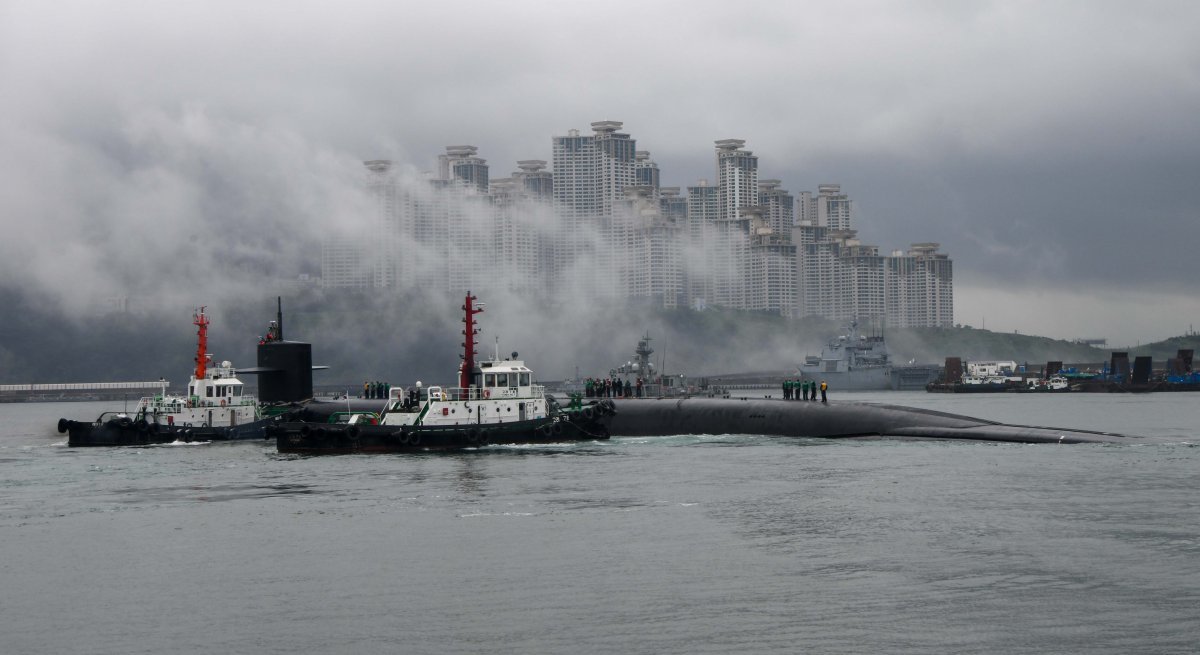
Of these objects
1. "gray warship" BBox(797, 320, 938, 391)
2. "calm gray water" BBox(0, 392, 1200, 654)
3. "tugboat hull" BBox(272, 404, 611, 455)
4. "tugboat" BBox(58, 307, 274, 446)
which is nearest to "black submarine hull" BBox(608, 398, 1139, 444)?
"calm gray water" BBox(0, 392, 1200, 654)

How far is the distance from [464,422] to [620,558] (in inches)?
1089

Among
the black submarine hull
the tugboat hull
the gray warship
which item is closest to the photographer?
the black submarine hull

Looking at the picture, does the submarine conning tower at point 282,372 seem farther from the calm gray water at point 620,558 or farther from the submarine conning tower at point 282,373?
the calm gray water at point 620,558

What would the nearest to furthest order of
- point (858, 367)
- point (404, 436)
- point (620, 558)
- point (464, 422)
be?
point (620, 558)
point (404, 436)
point (464, 422)
point (858, 367)

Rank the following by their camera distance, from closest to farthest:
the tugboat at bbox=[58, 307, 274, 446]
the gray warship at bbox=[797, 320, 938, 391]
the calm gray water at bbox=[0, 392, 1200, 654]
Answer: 1. the calm gray water at bbox=[0, 392, 1200, 654]
2. the tugboat at bbox=[58, 307, 274, 446]
3. the gray warship at bbox=[797, 320, 938, 391]

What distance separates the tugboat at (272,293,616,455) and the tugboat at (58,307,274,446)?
9493 millimetres

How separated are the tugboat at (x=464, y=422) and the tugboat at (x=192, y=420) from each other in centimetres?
949

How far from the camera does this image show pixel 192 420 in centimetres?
6009

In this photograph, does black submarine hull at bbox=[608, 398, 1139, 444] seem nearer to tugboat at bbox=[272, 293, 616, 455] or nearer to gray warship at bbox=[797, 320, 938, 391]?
tugboat at bbox=[272, 293, 616, 455]

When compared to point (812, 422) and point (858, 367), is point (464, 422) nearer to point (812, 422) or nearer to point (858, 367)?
point (812, 422)

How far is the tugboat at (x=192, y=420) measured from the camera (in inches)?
2341

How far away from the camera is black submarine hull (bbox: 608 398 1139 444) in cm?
4928

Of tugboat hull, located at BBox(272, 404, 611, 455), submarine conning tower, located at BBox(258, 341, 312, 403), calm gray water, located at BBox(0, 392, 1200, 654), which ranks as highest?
submarine conning tower, located at BBox(258, 341, 312, 403)

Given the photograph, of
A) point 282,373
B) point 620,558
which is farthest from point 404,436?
point 620,558
